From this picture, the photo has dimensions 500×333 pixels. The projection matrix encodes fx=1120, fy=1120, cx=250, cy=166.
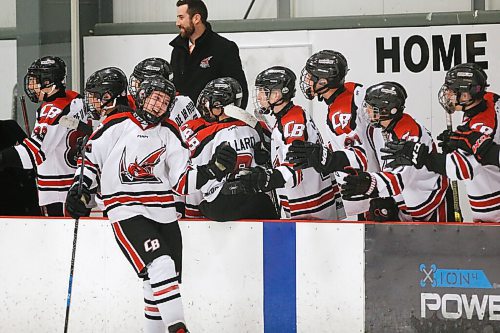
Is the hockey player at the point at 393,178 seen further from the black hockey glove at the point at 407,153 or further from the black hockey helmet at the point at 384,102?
the black hockey glove at the point at 407,153

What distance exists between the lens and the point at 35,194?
616 cm

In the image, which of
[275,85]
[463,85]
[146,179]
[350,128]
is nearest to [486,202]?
[463,85]

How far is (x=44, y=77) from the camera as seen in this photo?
18.1 ft

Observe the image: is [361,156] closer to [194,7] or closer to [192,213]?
[192,213]

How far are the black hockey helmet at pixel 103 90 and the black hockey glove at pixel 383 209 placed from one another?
131 cm

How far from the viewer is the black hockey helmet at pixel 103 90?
5.24 meters

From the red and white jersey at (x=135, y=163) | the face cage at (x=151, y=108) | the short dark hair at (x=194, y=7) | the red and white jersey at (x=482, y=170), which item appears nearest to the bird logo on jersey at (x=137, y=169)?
the red and white jersey at (x=135, y=163)

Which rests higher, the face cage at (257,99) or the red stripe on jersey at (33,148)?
the face cage at (257,99)

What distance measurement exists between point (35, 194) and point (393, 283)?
7.56 feet

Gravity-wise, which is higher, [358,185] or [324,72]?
[324,72]

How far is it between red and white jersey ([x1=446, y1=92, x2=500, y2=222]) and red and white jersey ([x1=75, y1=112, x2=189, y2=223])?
1.12 meters

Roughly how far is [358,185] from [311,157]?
233 mm

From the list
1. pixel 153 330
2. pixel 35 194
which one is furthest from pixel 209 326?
pixel 35 194

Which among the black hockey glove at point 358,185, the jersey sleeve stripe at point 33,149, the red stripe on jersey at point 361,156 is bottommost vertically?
the black hockey glove at point 358,185
